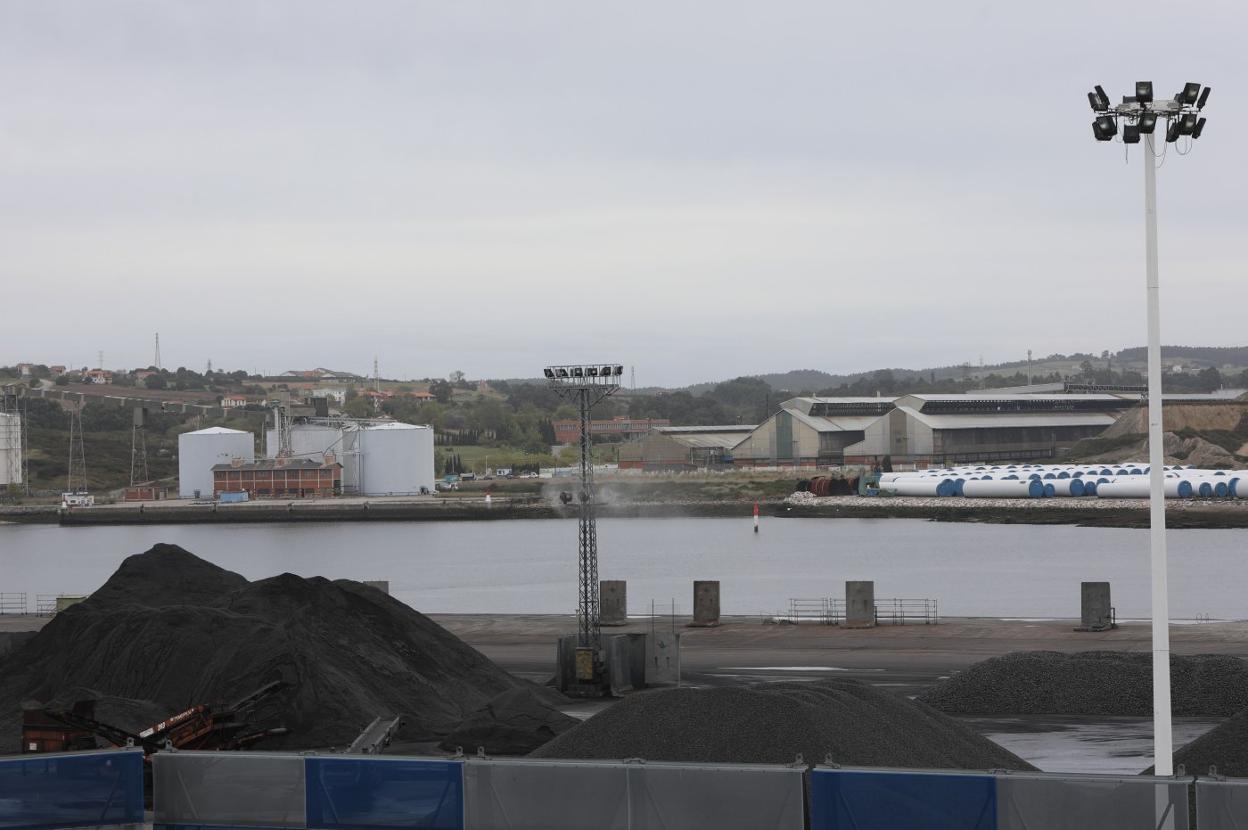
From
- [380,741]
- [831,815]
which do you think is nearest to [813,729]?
[831,815]

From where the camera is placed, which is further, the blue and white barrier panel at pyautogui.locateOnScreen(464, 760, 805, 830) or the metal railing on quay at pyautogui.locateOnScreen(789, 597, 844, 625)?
the metal railing on quay at pyautogui.locateOnScreen(789, 597, 844, 625)

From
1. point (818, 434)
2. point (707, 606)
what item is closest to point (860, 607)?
point (707, 606)

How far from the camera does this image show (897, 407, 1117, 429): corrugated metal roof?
15375cm

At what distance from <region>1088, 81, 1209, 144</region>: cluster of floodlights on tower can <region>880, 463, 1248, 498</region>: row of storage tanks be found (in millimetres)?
98429

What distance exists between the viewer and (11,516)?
14712 centimetres

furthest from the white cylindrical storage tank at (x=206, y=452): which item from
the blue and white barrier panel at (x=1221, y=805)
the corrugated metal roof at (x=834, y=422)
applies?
the blue and white barrier panel at (x=1221, y=805)

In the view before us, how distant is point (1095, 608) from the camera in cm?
3534

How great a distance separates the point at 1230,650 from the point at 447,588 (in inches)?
1674

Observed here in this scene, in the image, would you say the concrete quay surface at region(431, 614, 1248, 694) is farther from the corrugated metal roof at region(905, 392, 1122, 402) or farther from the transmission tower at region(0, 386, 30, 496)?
the transmission tower at region(0, 386, 30, 496)

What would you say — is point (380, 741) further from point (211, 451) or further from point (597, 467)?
point (597, 467)

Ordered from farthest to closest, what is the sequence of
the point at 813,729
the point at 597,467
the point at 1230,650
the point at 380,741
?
the point at 597,467 < the point at 1230,650 < the point at 380,741 < the point at 813,729

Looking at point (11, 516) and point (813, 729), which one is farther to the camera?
point (11, 516)

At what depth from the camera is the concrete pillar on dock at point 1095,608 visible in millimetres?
35281

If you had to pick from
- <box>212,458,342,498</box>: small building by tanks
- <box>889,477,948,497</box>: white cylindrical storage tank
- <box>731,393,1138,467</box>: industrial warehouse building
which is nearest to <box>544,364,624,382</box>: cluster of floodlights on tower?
<box>889,477,948,497</box>: white cylindrical storage tank
